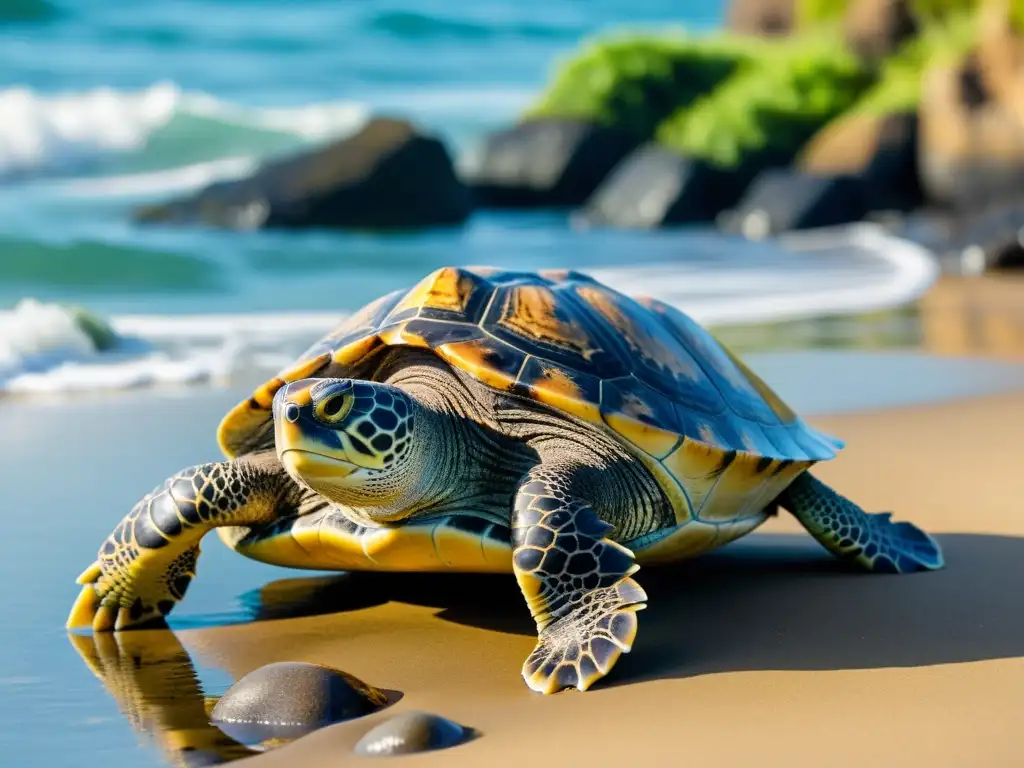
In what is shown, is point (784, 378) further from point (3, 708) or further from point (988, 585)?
point (3, 708)

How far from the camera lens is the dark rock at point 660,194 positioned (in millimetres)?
21609

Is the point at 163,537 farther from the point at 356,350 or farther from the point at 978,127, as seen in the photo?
the point at 978,127

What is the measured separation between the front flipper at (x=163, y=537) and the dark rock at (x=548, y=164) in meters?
21.6

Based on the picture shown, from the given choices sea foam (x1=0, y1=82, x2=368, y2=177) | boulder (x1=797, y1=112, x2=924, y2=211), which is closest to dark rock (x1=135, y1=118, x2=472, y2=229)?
boulder (x1=797, y1=112, x2=924, y2=211)

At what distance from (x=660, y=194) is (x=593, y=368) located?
1826cm

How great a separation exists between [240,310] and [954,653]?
9.41 m

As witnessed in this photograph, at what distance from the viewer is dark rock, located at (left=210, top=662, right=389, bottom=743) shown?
2963 mm

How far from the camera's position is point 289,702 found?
118 inches

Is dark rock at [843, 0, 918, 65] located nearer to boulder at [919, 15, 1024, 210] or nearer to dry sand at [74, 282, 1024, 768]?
boulder at [919, 15, 1024, 210]

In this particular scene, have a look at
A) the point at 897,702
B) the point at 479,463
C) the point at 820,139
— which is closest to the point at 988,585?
the point at 897,702

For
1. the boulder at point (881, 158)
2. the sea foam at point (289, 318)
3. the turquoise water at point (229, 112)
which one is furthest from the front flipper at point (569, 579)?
the boulder at point (881, 158)

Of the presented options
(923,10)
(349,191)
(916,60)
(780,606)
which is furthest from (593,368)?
(923,10)

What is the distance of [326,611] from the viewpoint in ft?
12.9

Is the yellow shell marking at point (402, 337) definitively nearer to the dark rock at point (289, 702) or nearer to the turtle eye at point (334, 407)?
the turtle eye at point (334, 407)
